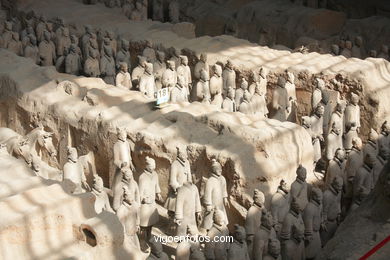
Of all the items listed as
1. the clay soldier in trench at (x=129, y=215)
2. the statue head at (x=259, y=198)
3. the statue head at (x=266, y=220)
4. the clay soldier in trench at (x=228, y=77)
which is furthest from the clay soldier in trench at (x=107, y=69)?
the statue head at (x=266, y=220)

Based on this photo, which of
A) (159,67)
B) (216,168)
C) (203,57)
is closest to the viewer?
(216,168)

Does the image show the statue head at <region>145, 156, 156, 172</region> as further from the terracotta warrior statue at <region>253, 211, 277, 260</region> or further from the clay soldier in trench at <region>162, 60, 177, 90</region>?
the clay soldier in trench at <region>162, 60, 177, 90</region>

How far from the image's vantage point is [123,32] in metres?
13.8

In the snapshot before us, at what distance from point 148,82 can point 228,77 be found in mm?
1284

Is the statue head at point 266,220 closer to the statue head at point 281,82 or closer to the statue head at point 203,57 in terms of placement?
the statue head at point 281,82

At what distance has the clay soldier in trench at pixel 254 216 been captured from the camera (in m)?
7.17

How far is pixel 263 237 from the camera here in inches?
273

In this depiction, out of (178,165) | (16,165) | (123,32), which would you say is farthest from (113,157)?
(123,32)

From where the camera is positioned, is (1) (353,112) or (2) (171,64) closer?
(1) (353,112)

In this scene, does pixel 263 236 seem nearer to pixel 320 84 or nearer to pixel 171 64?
pixel 320 84

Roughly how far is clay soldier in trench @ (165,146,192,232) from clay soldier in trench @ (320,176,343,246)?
1551 mm

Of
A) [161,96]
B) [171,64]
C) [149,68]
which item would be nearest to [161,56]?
[149,68]

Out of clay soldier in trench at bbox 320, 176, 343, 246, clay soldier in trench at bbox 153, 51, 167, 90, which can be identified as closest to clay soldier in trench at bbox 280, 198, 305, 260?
clay soldier in trench at bbox 320, 176, 343, 246

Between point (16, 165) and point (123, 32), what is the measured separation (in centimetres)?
717
